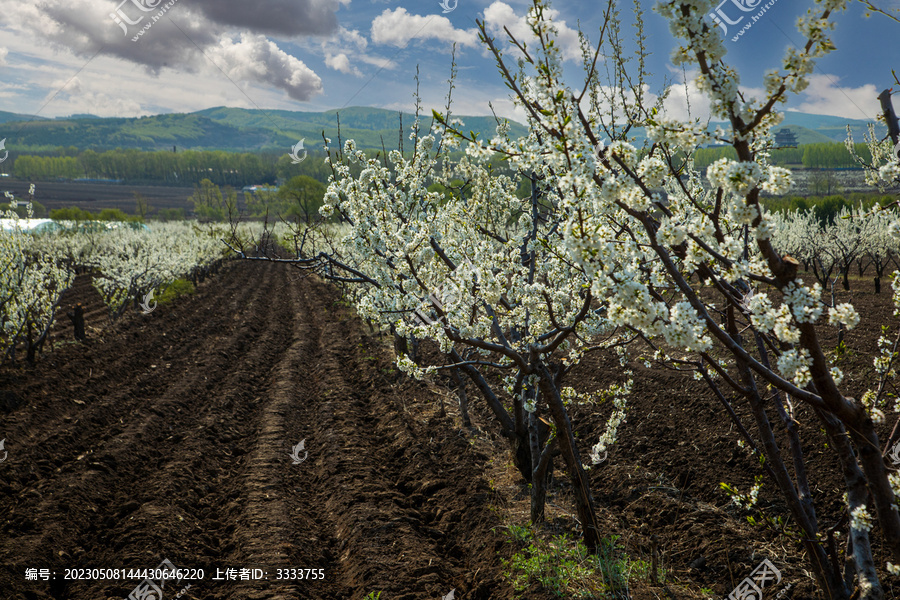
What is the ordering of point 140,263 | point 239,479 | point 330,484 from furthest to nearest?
point 140,263, point 239,479, point 330,484

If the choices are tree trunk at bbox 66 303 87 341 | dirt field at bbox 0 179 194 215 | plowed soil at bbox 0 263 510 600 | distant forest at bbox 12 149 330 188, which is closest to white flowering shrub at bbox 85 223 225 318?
tree trunk at bbox 66 303 87 341

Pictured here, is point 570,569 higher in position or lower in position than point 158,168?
lower

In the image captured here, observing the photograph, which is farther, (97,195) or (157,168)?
(157,168)

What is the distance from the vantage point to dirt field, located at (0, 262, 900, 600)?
4984 millimetres

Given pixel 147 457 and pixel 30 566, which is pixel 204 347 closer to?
pixel 147 457

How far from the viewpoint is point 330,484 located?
22.3ft

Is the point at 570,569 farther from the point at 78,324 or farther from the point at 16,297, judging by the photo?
the point at 78,324

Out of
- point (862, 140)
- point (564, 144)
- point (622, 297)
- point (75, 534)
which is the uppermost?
point (862, 140)

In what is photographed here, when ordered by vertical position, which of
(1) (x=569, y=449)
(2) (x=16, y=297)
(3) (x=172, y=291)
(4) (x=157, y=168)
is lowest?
(3) (x=172, y=291)

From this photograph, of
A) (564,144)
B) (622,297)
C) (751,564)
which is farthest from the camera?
(751,564)

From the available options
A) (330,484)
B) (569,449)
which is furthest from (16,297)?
(569,449)

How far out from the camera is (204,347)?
551 inches

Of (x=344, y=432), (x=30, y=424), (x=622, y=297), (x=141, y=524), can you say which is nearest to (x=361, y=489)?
(x=344, y=432)

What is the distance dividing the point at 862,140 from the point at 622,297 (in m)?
15.0
